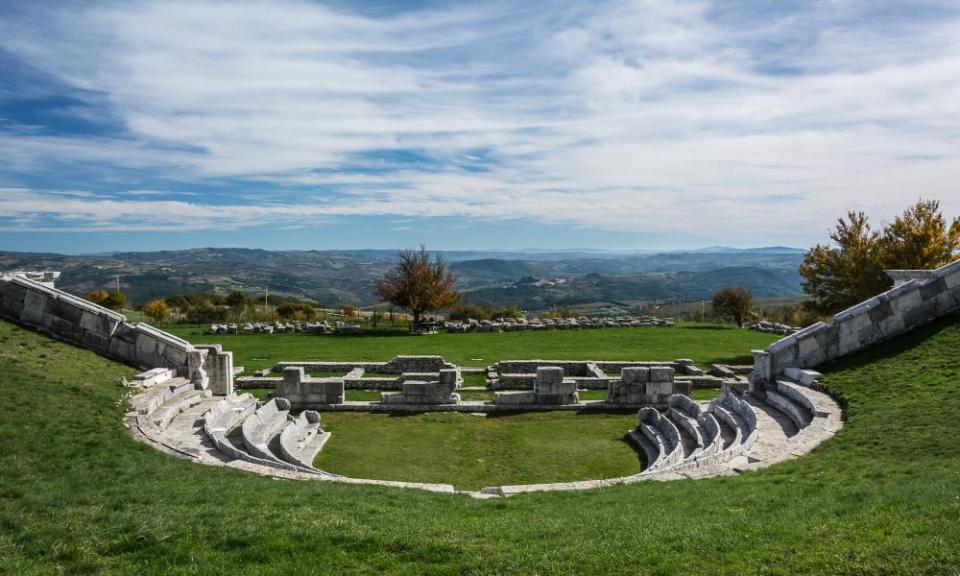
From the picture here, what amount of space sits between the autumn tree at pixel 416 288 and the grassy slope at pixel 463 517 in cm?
2887

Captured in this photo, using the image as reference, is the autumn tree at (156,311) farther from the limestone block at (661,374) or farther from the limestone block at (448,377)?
the limestone block at (661,374)

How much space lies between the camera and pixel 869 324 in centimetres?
1839

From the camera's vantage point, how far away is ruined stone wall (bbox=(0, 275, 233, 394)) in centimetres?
1809

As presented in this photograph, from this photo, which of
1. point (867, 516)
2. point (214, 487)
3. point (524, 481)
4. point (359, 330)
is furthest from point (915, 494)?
point (359, 330)

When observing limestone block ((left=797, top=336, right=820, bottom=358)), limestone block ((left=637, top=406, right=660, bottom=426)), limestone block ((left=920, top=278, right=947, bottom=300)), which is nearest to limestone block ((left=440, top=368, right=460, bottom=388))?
limestone block ((left=637, top=406, right=660, bottom=426))

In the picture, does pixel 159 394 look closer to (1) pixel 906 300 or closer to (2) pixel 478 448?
(2) pixel 478 448

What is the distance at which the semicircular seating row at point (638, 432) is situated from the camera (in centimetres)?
1177

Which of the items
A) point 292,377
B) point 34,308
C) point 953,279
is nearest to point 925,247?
point 953,279

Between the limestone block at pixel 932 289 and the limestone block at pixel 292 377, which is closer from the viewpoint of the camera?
the limestone block at pixel 932 289

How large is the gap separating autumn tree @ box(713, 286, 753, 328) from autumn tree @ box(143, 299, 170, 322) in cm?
4143

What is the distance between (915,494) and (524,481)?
24.5 ft

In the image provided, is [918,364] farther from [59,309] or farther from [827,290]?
[59,309]

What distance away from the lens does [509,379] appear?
74.7 ft

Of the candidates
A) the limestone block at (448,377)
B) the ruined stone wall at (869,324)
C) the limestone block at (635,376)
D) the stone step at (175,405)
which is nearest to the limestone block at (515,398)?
the limestone block at (448,377)
